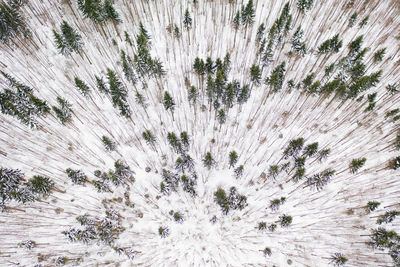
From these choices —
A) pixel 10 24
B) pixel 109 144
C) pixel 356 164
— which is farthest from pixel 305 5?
pixel 10 24

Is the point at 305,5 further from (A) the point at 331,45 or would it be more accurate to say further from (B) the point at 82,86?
(B) the point at 82,86

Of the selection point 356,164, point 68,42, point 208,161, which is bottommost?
point 356,164

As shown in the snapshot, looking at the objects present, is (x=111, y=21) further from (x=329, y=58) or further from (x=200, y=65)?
(x=329, y=58)

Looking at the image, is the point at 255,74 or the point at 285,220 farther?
the point at 255,74

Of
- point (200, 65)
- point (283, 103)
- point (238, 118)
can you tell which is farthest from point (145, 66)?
point (283, 103)

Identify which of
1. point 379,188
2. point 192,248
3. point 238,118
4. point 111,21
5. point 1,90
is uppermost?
point 111,21

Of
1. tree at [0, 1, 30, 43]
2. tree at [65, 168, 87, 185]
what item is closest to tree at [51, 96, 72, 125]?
tree at [65, 168, 87, 185]
